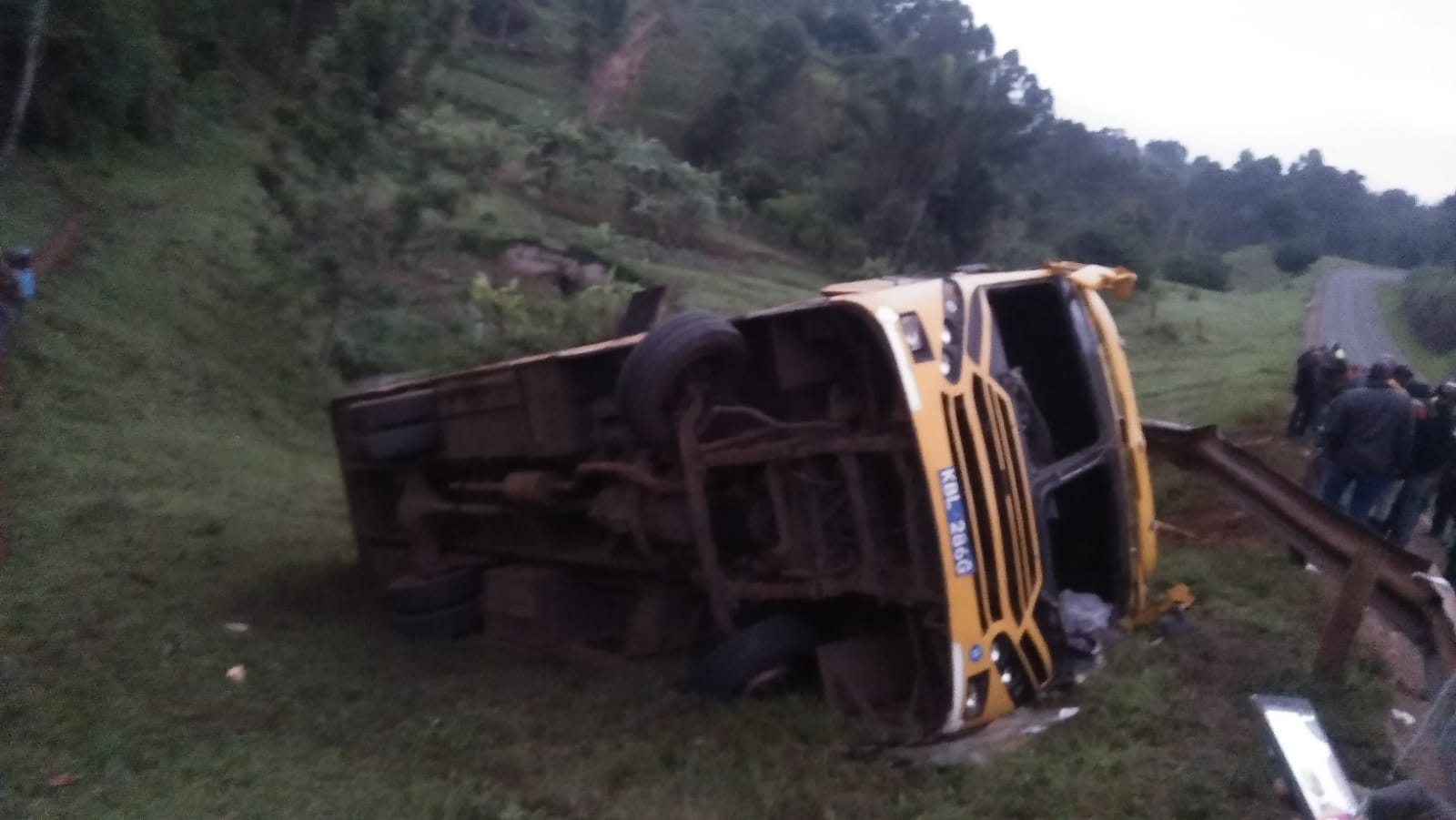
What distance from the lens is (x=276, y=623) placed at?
6.30 meters

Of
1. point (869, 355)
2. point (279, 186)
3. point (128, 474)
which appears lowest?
point (128, 474)

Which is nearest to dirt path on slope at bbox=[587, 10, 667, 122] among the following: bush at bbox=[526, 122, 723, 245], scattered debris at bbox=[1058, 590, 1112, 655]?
bush at bbox=[526, 122, 723, 245]

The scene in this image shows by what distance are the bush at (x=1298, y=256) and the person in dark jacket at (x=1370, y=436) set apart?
35268mm

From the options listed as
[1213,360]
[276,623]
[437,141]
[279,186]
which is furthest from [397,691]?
[1213,360]

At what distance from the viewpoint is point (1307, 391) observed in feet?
38.5

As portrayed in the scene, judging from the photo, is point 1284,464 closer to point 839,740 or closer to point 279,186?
point 839,740

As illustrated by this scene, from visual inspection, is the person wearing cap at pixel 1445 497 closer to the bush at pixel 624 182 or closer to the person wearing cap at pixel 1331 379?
the person wearing cap at pixel 1331 379

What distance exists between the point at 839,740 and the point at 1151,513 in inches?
84.3

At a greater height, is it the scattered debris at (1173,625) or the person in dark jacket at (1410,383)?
the person in dark jacket at (1410,383)

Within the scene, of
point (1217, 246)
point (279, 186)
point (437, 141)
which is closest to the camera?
point (279, 186)

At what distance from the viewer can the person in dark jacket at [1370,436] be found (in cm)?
785

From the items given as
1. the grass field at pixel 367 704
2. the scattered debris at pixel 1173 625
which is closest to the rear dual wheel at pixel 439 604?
the grass field at pixel 367 704

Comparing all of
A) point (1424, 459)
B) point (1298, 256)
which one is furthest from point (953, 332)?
point (1298, 256)

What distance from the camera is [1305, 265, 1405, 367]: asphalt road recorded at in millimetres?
23875
